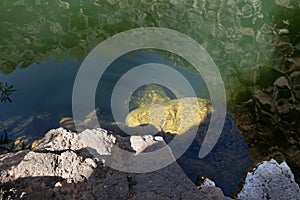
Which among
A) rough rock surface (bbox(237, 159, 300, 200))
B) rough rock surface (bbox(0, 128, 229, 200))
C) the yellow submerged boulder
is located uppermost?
rough rock surface (bbox(0, 128, 229, 200))

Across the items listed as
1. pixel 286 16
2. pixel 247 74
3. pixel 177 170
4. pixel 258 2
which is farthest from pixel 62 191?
pixel 258 2

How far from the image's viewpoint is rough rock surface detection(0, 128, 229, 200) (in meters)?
2.93

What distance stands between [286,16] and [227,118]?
5378 mm

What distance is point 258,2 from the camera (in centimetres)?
1062

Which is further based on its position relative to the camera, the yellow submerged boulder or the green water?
the green water

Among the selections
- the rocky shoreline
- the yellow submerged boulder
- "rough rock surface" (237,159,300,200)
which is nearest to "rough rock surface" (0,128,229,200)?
the rocky shoreline

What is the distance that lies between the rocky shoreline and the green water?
2.48 metres

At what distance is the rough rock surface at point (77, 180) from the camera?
293cm

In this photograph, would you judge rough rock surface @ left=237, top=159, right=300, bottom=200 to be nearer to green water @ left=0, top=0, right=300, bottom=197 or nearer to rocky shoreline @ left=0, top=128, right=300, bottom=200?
green water @ left=0, top=0, right=300, bottom=197

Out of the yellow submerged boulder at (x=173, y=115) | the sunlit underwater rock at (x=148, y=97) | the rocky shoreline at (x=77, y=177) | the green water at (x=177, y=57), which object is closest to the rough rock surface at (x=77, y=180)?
the rocky shoreline at (x=77, y=177)

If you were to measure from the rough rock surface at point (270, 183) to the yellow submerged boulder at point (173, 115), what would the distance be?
55.8 inches

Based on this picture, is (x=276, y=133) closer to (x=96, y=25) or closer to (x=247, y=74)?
(x=247, y=74)

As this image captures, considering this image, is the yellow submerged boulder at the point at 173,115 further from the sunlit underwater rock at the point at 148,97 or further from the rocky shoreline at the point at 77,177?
the rocky shoreline at the point at 77,177

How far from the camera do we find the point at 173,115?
591 centimetres
